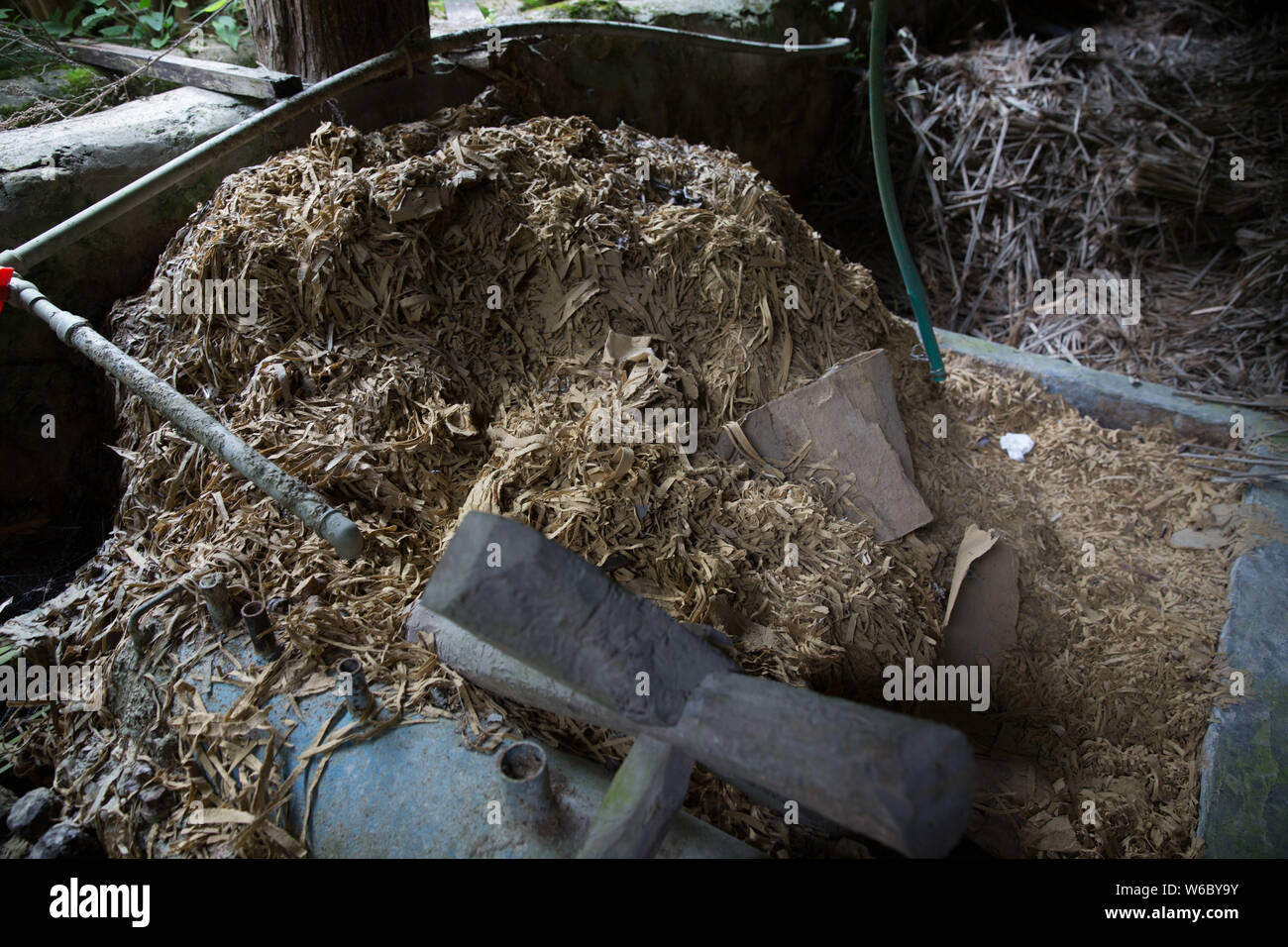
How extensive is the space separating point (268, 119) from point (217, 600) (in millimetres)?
2219

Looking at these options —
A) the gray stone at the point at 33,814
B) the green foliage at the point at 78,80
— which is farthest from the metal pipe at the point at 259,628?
the green foliage at the point at 78,80

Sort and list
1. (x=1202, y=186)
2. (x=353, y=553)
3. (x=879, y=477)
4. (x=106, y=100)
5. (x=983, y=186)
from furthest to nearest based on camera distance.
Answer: (x=983, y=186) → (x=1202, y=186) → (x=106, y=100) → (x=879, y=477) → (x=353, y=553)

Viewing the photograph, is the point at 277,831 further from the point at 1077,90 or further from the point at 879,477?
the point at 1077,90

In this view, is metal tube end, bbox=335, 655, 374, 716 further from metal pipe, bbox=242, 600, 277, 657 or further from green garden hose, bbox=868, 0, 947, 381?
green garden hose, bbox=868, 0, 947, 381

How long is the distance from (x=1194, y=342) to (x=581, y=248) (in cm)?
395

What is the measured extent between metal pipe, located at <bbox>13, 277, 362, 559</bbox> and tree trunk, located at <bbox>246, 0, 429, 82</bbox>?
174 centimetres

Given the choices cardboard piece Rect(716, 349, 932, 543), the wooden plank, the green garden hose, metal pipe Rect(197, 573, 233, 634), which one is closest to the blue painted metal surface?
metal pipe Rect(197, 573, 233, 634)

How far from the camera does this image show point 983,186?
18.2ft

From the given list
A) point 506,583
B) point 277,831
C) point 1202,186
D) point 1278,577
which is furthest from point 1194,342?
point 277,831

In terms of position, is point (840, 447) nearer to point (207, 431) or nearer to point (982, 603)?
point (982, 603)

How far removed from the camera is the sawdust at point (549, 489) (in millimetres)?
2092

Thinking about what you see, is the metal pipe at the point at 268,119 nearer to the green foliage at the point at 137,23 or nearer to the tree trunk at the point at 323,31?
the tree trunk at the point at 323,31

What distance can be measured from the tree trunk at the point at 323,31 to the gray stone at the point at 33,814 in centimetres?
321
